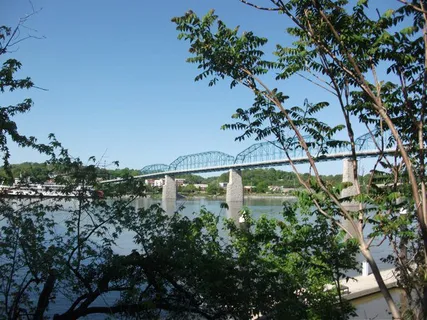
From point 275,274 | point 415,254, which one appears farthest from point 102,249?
point 415,254

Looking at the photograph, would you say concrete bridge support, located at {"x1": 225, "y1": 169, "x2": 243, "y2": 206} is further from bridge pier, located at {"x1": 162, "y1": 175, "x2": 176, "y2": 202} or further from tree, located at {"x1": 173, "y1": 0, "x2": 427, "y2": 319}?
tree, located at {"x1": 173, "y1": 0, "x2": 427, "y2": 319}

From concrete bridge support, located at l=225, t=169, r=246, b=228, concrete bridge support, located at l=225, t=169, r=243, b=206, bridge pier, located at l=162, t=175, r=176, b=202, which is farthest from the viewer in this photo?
bridge pier, located at l=162, t=175, r=176, b=202

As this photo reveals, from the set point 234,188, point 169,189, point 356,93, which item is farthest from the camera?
point 169,189

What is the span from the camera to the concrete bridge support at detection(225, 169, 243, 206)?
63.8 m

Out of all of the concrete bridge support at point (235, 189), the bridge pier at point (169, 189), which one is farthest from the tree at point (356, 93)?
the bridge pier at point (169, 189)

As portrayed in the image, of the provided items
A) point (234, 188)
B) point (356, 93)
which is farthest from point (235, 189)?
point (356, 93)

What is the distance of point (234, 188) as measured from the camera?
65.3 meters

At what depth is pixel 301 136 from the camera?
12.5 ft

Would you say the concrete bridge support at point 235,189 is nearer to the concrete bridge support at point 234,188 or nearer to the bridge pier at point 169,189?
the concrete bridge support at point 234,188

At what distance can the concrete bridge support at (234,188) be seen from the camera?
63.8 meters

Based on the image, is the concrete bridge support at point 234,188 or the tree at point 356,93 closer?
the tree at point 356,93

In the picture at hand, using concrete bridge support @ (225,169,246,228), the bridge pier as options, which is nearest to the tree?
concrete bridge support @ (225,169,246,228)

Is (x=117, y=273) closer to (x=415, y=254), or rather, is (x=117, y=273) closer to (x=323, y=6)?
(x=415, y=254)

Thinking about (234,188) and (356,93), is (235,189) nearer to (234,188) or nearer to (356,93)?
(234,188)
